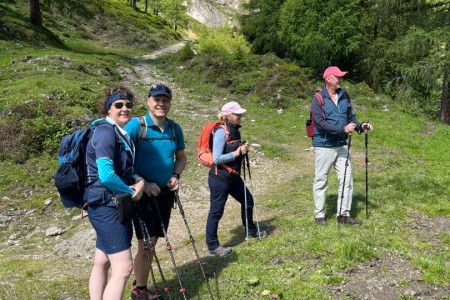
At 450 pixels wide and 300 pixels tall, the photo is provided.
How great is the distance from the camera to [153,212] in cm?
522

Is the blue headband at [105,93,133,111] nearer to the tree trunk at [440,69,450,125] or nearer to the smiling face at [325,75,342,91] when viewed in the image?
the smiling face at [325,75,342,91]

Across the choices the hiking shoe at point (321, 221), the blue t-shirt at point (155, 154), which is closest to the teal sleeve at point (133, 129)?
the blue t-shirt at point (155, 154)

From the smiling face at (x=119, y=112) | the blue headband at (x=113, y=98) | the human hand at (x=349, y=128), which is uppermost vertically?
the blue headband at (x=113, y=98)

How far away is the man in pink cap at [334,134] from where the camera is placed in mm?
6941

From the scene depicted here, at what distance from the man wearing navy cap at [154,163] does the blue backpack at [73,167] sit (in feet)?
2.00

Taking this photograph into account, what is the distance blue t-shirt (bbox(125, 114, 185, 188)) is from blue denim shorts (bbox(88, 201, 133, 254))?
30.9 inches

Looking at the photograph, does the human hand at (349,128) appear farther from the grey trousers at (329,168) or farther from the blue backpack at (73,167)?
the blue backpack at (73,167)

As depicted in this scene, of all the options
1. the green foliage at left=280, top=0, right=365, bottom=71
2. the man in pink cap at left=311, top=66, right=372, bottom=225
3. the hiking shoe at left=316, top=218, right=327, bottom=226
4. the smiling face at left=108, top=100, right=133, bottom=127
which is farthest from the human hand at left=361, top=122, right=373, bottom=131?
the green foliage at left=280, top=0, right=365, bottom=71

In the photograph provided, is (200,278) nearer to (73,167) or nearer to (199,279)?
(199,279)

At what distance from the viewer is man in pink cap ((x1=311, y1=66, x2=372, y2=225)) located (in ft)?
22.8

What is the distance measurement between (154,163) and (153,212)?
656 mm

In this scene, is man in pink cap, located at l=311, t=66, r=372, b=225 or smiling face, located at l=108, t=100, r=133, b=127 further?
man in pink cap, located at l=311, t=66, r=372, b=225

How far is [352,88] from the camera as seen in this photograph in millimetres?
22344

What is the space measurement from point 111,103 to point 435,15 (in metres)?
19.8
